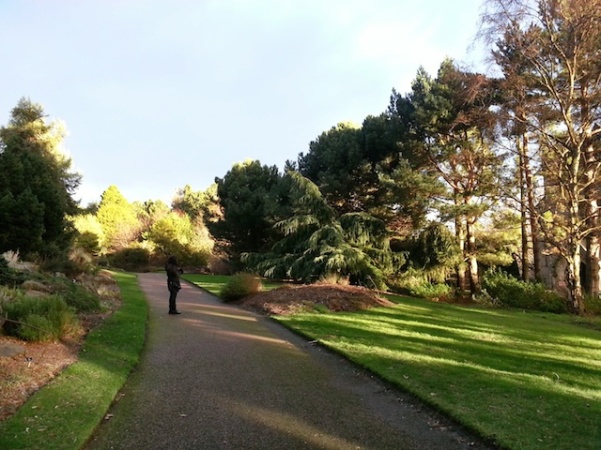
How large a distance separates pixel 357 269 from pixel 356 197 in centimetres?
731

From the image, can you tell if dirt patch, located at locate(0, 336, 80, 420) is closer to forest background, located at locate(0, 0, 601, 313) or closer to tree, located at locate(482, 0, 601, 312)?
forest background, located at locate(0, 0, 601, 313)

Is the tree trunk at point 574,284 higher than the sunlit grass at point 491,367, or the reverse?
the tree trunk at point 574,284

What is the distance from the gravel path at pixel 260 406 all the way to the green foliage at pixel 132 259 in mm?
38022

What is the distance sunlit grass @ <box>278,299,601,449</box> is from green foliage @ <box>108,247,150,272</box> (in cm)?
3612

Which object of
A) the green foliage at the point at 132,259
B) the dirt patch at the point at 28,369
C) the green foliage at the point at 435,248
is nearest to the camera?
the dirt patch at the point at 28,369

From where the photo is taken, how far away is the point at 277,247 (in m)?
22.8

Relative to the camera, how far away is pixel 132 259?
145 feet

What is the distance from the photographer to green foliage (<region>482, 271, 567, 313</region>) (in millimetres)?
18225

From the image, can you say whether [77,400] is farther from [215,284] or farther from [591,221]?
[591,221]

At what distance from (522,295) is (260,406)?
17195 mm

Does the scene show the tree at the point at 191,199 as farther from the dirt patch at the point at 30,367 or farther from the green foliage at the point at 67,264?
the dirt patch at the point at 30,367

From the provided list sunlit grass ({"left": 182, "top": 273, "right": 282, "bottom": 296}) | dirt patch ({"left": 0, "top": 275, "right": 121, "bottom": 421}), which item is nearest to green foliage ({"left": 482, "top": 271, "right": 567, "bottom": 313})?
sunlit grass ({"left": 182, "top": 273, "right": 282, "bottom": 296})

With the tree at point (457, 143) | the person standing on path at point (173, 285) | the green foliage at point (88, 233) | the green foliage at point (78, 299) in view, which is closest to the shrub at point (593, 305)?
the tree at point (457, 143)

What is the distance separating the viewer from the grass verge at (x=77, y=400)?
400cm
